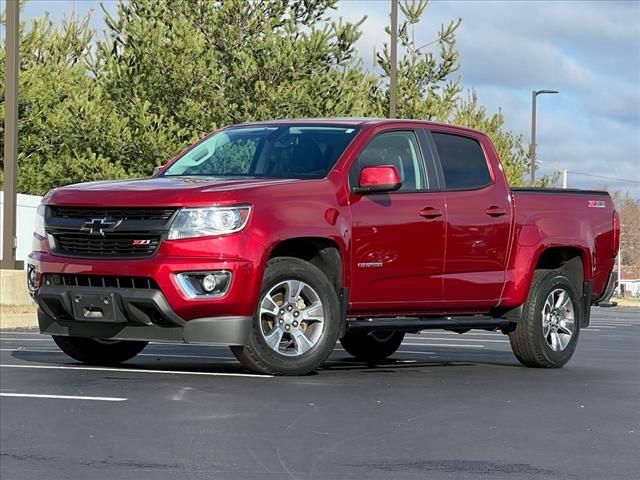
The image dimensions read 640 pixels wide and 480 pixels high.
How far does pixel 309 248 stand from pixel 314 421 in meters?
2.81

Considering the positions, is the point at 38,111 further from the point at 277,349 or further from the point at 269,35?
the point at 277,349

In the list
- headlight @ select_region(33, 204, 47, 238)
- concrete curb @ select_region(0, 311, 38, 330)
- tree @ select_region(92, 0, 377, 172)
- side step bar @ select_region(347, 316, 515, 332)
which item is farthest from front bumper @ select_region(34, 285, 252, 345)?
tree @ select_region(92, 0, 377, 172)

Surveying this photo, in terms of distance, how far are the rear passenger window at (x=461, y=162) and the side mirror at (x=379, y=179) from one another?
1093mm

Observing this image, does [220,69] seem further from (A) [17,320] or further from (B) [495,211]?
(B) [495,211]

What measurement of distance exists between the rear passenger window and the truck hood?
6.14ft

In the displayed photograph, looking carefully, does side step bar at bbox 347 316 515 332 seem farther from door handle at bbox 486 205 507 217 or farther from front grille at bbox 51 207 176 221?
front grille at bbox 51 207 176 221

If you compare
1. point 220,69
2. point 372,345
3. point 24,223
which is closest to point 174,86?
point 220,69

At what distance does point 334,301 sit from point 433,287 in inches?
46.7

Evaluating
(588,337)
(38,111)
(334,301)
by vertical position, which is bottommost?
(588,337)

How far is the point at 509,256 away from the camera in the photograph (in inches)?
484

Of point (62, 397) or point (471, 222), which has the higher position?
point (471, 222)

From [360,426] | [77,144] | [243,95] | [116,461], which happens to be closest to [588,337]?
[360,426]

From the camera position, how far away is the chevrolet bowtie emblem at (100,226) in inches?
407

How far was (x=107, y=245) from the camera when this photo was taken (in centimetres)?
1040
